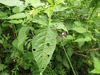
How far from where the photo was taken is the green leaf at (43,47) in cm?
54

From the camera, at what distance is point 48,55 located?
0.60 meters

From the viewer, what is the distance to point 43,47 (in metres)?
0.61

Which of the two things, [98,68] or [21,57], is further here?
[21,57]

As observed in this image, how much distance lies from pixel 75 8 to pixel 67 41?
2.46 ft

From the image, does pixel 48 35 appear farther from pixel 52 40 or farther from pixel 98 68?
pixel 98 68

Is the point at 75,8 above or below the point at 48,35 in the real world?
above

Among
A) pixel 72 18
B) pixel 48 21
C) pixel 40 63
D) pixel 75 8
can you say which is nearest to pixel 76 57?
pixel 72 18

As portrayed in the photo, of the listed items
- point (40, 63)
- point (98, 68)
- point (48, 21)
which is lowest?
point (98, 68)

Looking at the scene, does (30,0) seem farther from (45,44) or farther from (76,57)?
(76,57)

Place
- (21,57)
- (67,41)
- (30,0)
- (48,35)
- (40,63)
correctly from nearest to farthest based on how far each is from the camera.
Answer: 1. (40,63)
2. (48,35)
3. (30,0)
4. (21,57)
5. (67,41)

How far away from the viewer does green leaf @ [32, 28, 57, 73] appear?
1.79 ft

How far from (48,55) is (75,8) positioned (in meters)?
1.47

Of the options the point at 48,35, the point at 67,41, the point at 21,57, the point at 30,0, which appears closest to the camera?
the point at 48,35

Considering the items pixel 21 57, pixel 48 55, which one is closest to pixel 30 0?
pixel 48 55
